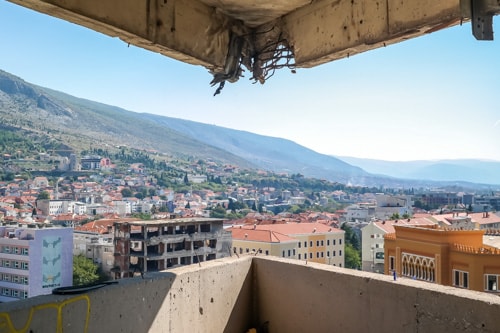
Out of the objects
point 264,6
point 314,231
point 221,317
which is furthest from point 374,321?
point 314,231

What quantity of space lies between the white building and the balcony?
64122 millimetres

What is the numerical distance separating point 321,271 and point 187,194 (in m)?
148

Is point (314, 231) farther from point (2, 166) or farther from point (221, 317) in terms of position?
point (2, 166)

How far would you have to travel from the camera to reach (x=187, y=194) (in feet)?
492

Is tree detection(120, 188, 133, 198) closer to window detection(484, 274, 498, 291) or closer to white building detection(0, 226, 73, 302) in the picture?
white building detection(0, 226, 73, 302)

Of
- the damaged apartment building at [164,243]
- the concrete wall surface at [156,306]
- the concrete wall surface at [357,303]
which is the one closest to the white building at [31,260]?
the damaged apartment building at [164,243]

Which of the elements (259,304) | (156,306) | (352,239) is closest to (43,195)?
(352,239)

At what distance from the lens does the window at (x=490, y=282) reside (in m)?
19.2

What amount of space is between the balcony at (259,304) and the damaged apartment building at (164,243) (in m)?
44.4

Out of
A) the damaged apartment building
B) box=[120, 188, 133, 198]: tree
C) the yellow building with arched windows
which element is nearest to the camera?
the yellow building with arched windows

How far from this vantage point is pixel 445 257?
21312mm

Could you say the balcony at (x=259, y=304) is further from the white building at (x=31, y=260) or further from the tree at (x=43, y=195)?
the tree at (x=43, y=195)

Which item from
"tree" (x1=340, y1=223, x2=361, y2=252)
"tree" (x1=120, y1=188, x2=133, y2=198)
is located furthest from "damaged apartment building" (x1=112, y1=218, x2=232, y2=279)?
"tree" (x1=120, y1=188, x2=133, y2=198)

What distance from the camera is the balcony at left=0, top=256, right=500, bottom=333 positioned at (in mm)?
2781
